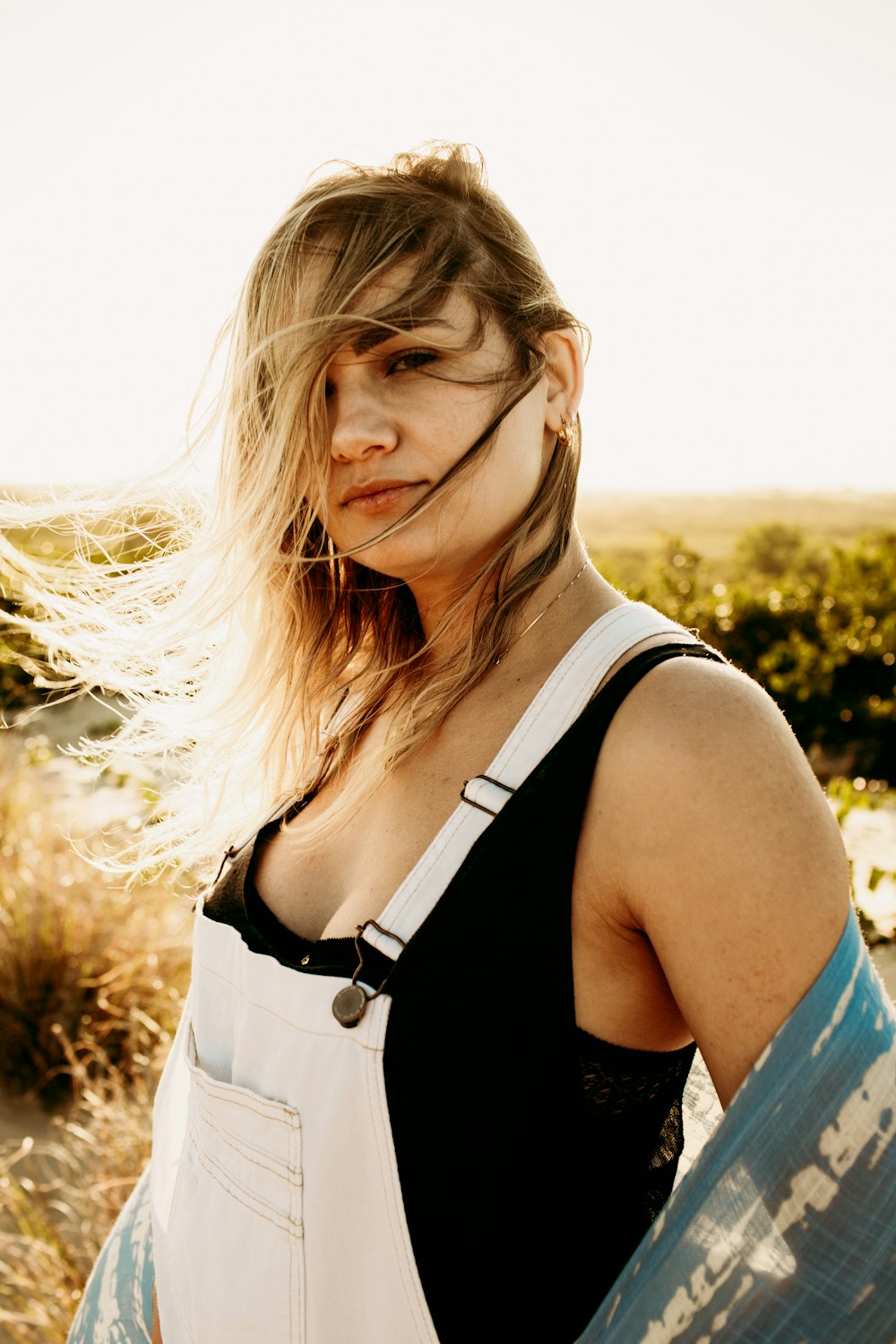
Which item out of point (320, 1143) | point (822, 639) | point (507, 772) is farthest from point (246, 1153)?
point (822, 639)

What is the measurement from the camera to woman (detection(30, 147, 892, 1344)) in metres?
0.95

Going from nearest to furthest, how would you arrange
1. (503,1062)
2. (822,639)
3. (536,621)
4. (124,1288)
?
(503,1062), (536,621), (124,1288), (822,639)

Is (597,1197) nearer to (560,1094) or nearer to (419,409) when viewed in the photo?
(560,1094)

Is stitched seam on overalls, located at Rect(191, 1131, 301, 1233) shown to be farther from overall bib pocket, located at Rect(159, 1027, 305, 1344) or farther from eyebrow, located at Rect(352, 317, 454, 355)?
eyebrow, located at Rect(352, 317, 454, 355)

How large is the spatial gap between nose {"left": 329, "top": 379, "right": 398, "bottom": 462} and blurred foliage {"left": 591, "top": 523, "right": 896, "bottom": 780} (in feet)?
15.4

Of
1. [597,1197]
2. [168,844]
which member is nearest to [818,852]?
[597,1197]

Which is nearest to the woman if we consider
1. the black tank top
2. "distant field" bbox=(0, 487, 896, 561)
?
the black tank top

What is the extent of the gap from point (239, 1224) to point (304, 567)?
107 cm

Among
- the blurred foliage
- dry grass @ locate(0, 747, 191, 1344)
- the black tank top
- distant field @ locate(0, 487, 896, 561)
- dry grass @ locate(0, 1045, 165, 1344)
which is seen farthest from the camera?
distant field @ locate(0, 487, 896, 561)

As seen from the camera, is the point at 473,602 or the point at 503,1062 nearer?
the point at 503,1062

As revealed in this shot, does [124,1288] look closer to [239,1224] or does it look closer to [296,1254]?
[239,1224]

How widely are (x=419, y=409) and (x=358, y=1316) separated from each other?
45.0 inches

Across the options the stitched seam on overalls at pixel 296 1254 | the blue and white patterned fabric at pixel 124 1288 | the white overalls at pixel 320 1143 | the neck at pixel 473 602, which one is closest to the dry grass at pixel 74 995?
the blue and white patterned fabric at pixel 124 1288

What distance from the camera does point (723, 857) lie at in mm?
890
